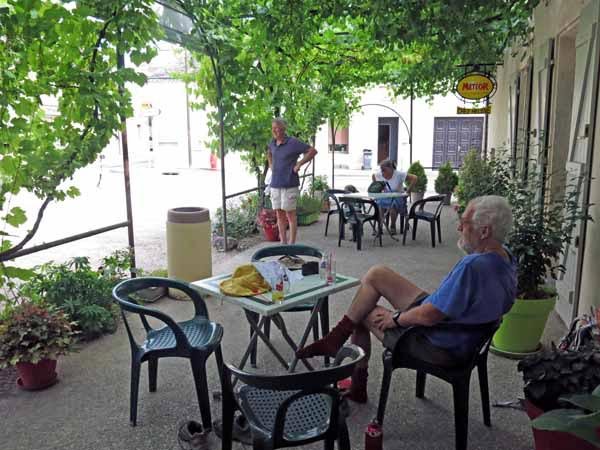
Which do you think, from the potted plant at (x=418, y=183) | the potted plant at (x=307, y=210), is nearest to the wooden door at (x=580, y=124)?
the potted plant at (x=307, y=210)

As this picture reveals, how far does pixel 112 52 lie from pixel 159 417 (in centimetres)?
270

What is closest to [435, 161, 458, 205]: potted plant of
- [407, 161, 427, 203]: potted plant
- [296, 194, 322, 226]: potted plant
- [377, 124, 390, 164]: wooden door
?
[407, 161, 427, 203]: potted plant

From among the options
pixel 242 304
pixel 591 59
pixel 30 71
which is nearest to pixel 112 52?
pixel 30 71

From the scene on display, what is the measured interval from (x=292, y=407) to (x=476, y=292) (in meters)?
1.01

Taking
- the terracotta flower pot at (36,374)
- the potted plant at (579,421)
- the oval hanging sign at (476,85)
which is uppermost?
the oval hanging sign at (476,85)

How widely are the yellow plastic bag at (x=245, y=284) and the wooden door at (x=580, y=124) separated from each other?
232 centimetres

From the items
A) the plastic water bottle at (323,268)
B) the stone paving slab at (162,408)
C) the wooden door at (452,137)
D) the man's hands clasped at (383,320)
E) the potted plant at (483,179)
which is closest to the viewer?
the stone paving slab at (162,408)

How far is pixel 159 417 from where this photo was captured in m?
2.96

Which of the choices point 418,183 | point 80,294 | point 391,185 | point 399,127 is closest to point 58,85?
point 80,294

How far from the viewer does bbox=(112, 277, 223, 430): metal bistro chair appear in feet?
9.09

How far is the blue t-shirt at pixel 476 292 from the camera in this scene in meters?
2.49

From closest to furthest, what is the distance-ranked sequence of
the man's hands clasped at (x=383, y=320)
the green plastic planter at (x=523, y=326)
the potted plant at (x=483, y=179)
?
the man's hands clasped at (x=383, y=320) < the green plastic planter at (x=523, y=326) < the potted plant at (x=483, y=179)

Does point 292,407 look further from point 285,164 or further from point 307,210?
point 307,210

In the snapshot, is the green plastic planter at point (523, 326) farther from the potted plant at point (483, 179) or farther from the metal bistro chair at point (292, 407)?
the metal bistro chair at point (292, 407)
